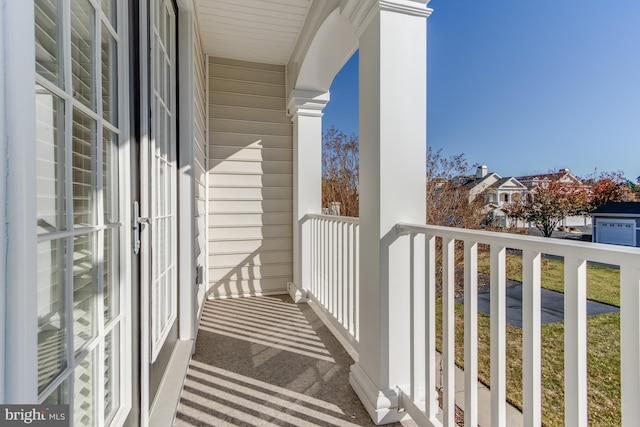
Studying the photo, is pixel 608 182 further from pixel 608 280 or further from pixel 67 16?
pixel 67 16

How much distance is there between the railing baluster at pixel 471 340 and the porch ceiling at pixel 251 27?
2.46 metres

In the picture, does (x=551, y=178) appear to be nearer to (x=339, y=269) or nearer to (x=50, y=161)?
(x=339, y=269)

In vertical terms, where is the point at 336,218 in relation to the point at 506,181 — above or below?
below

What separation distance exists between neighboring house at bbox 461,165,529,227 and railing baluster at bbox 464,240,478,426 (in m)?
1.76

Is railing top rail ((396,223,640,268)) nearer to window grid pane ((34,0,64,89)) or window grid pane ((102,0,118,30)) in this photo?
window grid pane ((34,0,64,89))

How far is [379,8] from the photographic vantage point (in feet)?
5.10

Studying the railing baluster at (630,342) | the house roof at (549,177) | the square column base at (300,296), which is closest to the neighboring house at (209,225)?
the railing baluster at (630,342)

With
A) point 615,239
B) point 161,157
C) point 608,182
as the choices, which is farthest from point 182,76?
point 608,182

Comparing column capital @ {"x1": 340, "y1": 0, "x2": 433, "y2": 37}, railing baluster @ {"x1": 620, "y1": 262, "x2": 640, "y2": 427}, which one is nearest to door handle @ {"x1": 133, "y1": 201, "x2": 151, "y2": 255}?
column capital @ {"x1": 340, "y1": 0, "x2": 433, "y2": 37}

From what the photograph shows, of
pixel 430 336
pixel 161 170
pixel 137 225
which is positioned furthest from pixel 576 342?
pixel 161 170

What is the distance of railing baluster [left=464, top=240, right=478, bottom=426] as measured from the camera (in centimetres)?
121

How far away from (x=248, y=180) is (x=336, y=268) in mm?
1574

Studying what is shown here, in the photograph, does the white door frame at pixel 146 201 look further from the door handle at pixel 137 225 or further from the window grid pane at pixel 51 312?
the window grid pane at pixel 51 312

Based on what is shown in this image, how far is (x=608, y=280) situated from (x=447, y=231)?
52cm
